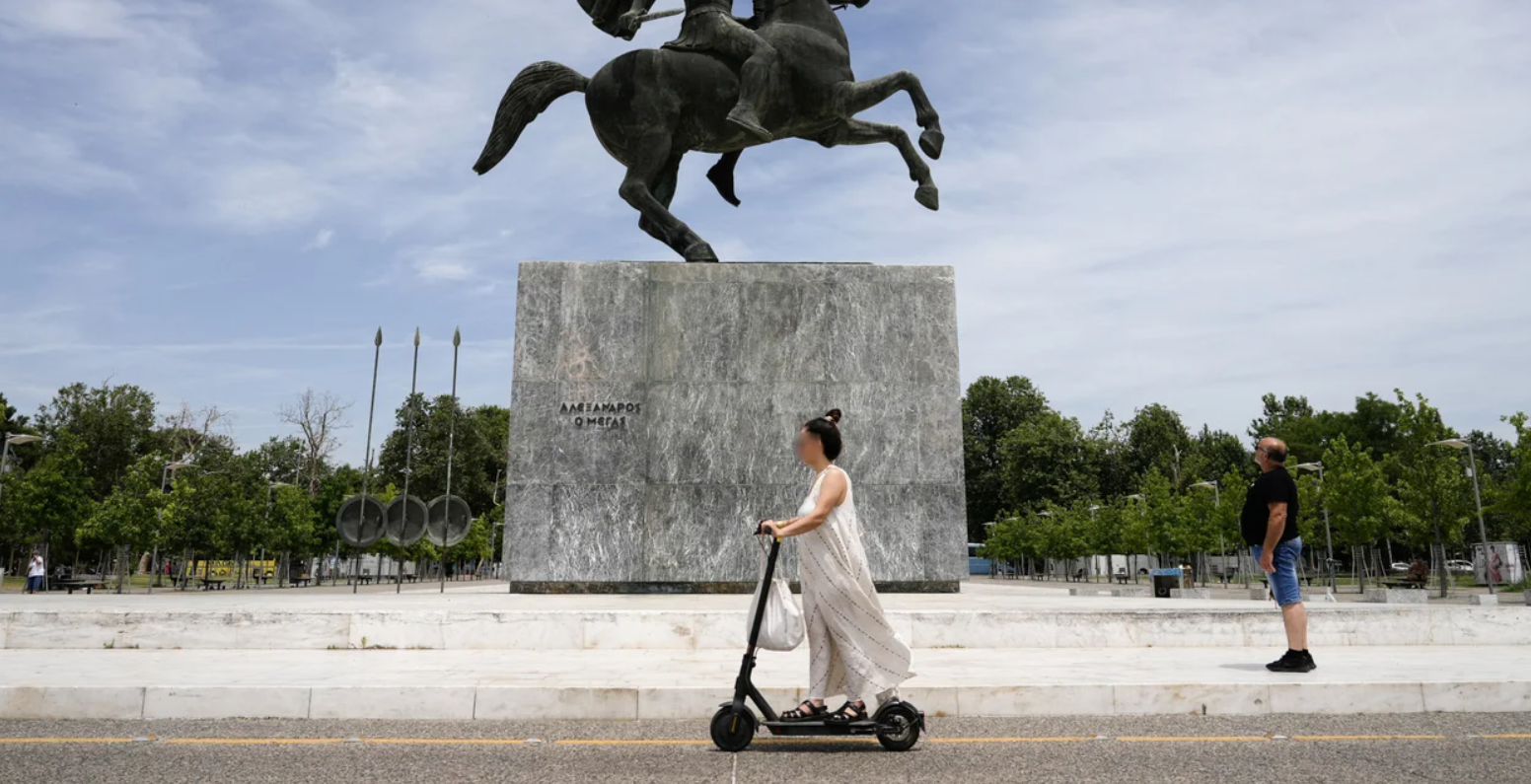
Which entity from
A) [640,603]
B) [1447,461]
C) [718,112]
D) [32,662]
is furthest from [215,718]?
[1447,461]

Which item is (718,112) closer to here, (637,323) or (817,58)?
(817,58)

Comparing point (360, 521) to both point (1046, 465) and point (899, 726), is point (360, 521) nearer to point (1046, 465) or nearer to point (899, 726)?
point (899, 726)

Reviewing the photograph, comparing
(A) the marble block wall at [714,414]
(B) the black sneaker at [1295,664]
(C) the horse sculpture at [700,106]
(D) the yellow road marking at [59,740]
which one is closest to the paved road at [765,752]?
(D) the yellow road marking at [59,740]

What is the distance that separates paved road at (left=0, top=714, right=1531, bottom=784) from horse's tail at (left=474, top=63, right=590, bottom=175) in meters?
9.78

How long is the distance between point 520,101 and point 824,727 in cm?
1140

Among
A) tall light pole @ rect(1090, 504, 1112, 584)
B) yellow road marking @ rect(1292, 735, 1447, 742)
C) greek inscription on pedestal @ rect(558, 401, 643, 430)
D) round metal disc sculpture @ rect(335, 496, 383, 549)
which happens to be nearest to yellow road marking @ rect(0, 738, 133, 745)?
yellow road marking @ rect(1292, 735, 1447, 742)

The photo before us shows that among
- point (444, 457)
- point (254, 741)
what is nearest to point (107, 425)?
point (444, 457)

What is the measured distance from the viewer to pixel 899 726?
203 inches

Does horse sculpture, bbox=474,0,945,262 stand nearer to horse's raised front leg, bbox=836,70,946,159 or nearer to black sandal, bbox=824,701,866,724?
horse's raised front leg, bbox=836,70,946,159

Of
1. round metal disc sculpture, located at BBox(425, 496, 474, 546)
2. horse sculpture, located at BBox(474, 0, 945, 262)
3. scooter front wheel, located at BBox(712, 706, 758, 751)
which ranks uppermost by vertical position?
horse sculpture, located at BBox(474, 0, 945, 262)

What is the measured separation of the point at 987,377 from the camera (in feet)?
283

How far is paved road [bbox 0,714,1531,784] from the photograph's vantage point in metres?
4.60

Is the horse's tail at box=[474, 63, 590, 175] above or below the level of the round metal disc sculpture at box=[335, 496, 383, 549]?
above

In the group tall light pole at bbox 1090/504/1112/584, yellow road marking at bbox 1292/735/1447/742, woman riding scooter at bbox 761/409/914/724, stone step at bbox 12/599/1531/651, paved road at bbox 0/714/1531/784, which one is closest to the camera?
paved road at bbox 0/714/1531/784
